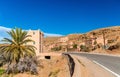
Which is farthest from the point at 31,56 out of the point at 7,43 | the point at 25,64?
the point at 7,43

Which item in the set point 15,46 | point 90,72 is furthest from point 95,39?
point 90,72

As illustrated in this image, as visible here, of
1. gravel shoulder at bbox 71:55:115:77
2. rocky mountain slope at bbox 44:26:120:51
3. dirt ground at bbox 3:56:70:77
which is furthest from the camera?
rocky mountain slope at bbox 44:26:120:51

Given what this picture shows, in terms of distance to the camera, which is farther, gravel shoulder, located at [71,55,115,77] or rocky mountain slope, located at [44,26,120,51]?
rocky mountain slope, located at [44,26,120,51]

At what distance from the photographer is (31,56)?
47750 millimetres

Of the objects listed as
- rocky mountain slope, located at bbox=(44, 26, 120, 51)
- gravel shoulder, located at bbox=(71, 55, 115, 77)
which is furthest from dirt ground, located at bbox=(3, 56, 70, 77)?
rocky mountain slope, located at bbox=(44, 26, 120, 51)

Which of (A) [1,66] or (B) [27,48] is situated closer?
(B) [27,48]

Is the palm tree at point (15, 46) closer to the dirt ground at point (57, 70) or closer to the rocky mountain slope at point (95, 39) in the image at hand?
the dirt ground at point (57, 70)

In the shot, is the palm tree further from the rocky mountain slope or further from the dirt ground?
the rocky mountain slope

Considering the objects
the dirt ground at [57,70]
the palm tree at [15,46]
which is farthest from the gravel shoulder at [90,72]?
the palm tree at [15,46]

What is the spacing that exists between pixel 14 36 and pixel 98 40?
84162 millimetres

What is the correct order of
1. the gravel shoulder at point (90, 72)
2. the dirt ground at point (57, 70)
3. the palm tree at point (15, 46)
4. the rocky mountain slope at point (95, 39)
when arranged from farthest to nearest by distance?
the rocky mountain slope at point (95, 39) < the palm tree at point (15, 46) < the dirt ground at point (57, 70) < the gravel shoulder at point (90, 72)

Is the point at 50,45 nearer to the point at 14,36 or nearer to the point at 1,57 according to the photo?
the point at 1,57

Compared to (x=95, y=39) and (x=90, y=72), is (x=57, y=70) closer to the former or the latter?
(x=90, y=72)

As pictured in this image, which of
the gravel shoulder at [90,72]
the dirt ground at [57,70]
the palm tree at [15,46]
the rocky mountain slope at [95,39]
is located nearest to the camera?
the gravel shoulder at [90,72]
